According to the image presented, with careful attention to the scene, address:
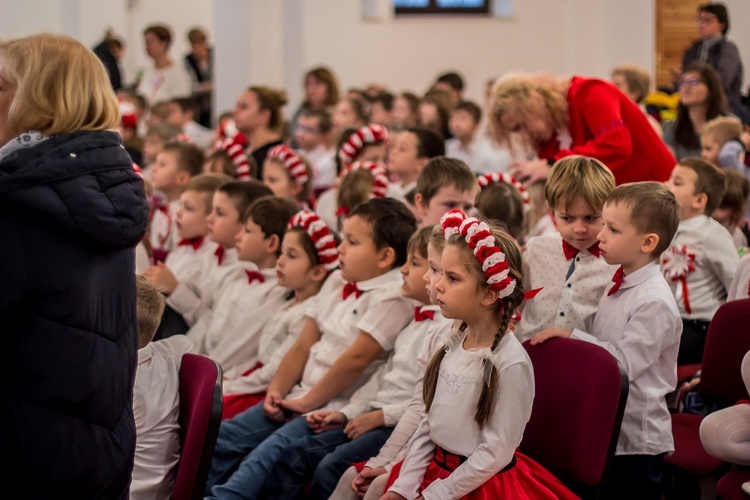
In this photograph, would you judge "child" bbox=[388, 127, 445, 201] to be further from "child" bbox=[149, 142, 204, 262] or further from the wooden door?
the wooden door

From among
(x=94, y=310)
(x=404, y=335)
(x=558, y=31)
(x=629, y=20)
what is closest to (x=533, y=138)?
(x=404, y=335)

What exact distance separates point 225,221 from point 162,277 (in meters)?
0.39

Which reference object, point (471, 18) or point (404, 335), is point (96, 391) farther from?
point (471, 18)

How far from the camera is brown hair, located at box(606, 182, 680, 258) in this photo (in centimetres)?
309

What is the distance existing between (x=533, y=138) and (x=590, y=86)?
14.1 inches

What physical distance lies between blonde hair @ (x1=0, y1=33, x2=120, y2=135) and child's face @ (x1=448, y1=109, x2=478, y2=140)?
6031 mm

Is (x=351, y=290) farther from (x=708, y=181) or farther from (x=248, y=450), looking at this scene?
(x=708, y=181)

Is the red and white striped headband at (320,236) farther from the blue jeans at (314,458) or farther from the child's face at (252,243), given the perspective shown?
the blue jeans at (314,458)

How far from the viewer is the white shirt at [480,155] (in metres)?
8.09

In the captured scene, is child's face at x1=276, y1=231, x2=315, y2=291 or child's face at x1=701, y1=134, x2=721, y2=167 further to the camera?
child's face at x1=701, y1=134, x2=721, y2=167

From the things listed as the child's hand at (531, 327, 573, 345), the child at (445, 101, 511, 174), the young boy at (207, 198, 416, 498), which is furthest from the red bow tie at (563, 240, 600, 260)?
the child at (445, 101, 511, 174)

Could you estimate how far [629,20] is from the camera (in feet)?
38.3

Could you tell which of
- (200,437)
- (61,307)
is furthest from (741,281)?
(61,307)

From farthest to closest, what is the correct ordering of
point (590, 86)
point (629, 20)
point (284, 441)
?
1. point (629, 20)
2. point (590, 86)
3. point (284, 441)
